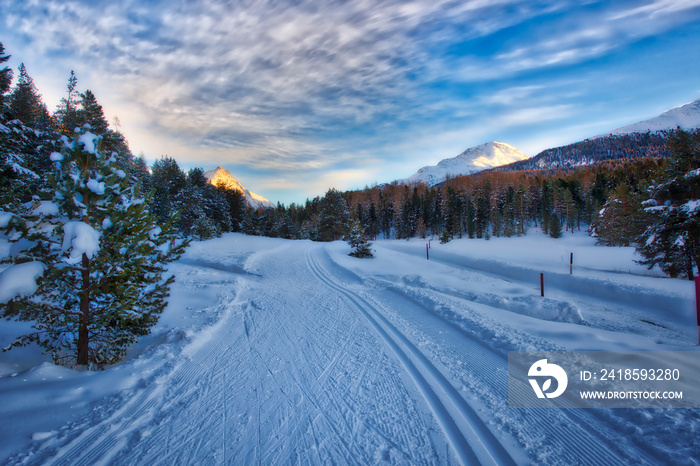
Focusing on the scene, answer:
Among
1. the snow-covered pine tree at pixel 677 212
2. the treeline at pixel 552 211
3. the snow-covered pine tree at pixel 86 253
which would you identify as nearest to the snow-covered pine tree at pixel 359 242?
the treeline at pixel 552 211

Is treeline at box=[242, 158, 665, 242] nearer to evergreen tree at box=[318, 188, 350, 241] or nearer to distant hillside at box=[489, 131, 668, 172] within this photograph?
evergreen tree at box=[318, 188, 350, 241]

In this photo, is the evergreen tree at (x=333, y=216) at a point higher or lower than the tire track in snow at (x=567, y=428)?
higher

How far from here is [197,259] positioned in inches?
772

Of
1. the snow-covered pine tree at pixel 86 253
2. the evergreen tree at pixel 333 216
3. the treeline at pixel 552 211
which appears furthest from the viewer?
the evergreen tree at pixel 333 216

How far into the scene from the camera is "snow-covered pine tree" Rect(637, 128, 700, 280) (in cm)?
1174

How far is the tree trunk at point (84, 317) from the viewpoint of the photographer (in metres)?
4.82

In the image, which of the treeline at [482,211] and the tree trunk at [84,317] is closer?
the tree trunk at [84,317]

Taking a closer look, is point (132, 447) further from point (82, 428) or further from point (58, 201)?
point (58, 201)

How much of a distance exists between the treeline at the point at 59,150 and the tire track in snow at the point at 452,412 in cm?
534

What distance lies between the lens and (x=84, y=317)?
4.82 meters

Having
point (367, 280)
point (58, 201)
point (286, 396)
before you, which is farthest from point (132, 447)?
point (367, 280)

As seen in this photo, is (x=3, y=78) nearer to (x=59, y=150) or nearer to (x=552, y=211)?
(x=59, y=150)

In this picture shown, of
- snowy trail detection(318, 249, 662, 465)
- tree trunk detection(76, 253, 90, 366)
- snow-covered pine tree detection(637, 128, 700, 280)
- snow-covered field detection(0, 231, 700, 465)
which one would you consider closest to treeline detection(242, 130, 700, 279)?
snow-covered pine tree detection(637, 128, 700, 280)

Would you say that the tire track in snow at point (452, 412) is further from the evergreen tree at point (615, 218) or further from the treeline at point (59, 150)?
the evergreen tree at point (615, 218)
